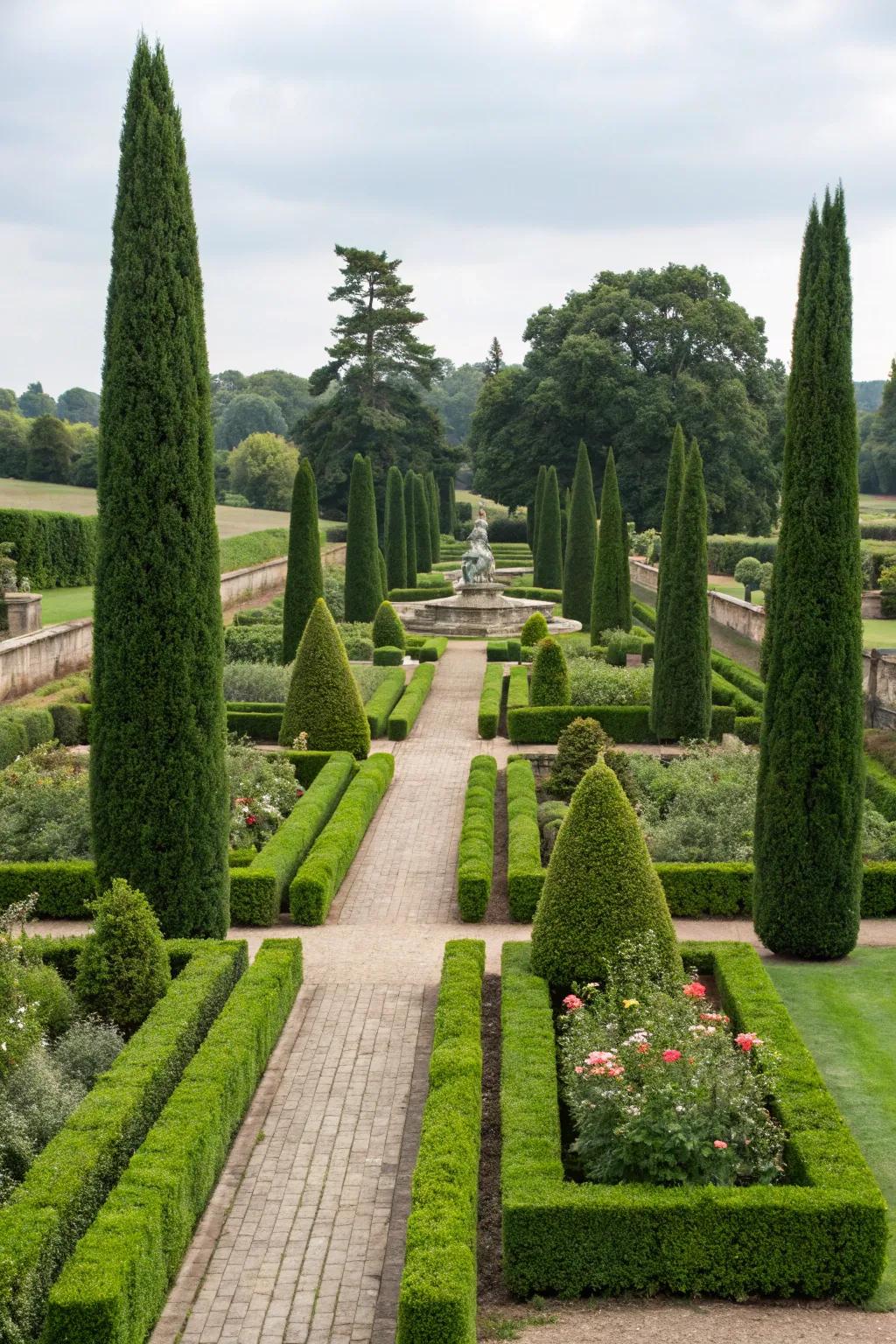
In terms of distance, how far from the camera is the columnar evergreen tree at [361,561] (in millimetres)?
35219

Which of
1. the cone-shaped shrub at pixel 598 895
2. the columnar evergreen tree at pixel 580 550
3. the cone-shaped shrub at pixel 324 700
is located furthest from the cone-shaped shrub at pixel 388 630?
the cone-shaped shrub at pixel 598 895

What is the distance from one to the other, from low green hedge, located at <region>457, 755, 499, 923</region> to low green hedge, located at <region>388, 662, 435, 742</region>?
12.9ft

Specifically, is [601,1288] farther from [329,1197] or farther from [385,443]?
[385,443]

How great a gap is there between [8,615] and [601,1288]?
935 inches

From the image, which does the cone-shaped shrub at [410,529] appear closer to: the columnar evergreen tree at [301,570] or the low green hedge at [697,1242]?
the columnar evergreen tree at [301,570]

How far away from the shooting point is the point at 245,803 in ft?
53.4

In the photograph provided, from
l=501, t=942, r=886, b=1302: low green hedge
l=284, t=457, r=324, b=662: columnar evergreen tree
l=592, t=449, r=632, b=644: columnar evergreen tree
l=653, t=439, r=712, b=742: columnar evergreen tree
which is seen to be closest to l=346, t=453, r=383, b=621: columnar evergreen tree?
l=592, t=449, r=632, b=644: columnar evergreen tree

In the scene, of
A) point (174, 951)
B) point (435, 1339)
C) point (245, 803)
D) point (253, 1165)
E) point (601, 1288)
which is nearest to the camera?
point (435, 1339)

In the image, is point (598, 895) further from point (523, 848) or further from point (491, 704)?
point (491, 704)

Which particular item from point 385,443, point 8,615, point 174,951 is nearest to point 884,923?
point 174,951

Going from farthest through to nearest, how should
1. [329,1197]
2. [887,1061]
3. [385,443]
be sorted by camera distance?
1. [385,443]
2. [887,1061]
3. [329,1197]

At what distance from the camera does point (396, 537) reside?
45.4 meters

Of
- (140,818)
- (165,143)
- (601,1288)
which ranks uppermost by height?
(165,143)

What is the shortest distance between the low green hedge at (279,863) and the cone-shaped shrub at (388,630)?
1427cm
